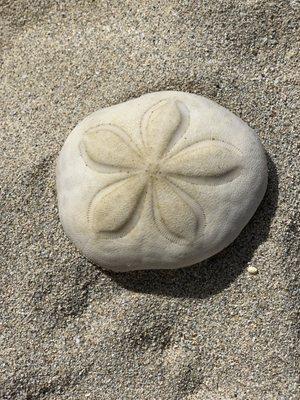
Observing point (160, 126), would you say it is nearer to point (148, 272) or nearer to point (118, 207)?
point (118, 207)

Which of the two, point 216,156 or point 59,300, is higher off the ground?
point 216,156

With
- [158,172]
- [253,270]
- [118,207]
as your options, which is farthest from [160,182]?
[253,270]

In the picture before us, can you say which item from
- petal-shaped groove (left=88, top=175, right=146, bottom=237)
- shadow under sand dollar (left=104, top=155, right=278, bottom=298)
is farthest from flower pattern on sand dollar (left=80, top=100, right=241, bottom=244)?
shadow under sand dollar (left=104, top=155, right=278, bottom=298)

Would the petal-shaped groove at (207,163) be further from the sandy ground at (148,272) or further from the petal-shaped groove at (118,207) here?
the sandy ground at (148,272)

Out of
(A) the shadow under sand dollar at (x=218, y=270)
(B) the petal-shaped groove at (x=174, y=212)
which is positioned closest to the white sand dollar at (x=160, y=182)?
(B) the petal-shaped groove at (x=174, y=212)

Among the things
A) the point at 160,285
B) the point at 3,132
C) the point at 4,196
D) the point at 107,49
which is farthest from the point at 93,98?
the point at 160,285

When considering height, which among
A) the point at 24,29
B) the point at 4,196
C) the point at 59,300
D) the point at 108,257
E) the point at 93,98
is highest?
the point at 24,29

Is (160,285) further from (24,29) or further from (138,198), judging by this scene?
(24,29)

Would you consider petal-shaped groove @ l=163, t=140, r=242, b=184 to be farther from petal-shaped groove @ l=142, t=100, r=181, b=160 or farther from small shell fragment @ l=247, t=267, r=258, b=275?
small shell fragment @ l=247, t=267, r=258, b=275
